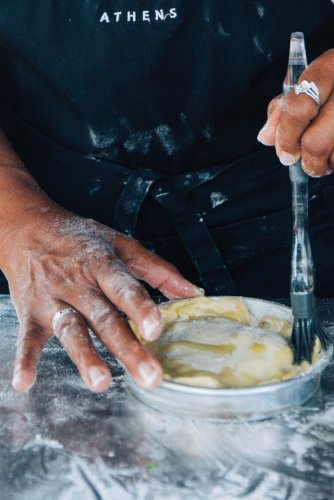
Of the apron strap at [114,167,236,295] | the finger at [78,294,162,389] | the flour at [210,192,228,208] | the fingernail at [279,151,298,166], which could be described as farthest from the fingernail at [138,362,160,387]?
the flour at [210,192,228,208]

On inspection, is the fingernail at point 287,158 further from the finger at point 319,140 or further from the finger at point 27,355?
the finger at point 27,355

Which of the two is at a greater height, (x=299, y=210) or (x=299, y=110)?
(x=299, y=110)

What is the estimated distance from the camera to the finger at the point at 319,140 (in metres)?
1.31

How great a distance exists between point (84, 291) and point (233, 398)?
369mm

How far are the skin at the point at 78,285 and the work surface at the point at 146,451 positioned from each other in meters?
0.09

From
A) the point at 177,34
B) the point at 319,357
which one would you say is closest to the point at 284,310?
the point at 319,357

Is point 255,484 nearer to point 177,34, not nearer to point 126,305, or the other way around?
point 126,305

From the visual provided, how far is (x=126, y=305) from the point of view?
52.9 inches

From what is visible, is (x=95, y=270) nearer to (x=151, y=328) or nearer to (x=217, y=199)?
(x=151, y=328)

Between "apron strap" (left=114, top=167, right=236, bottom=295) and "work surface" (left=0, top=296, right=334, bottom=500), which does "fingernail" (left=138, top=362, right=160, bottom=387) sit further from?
"apron strap" (left=114, top=167, right=236, bottom=295)

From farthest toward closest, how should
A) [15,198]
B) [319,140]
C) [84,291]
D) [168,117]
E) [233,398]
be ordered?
[168,117], [15,198], [84,291], [319,140], [233,398]

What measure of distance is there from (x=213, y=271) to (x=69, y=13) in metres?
0.69

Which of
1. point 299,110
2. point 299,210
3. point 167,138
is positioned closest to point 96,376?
point 299,210

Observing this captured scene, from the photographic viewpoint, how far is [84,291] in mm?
1415
